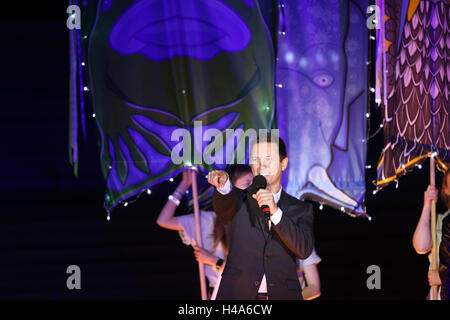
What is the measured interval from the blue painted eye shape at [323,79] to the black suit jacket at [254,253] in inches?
37.8

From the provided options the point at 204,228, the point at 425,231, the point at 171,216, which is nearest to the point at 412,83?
the point at 425,231

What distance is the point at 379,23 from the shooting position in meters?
2.85

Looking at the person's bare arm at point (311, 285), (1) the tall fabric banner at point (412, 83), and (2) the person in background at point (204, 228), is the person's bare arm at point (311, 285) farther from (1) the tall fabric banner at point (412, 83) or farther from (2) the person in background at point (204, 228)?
(1) the tall fabric banner at point (412, 83)

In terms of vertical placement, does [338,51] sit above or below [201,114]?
above

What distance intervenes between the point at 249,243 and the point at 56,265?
1519 millimetres

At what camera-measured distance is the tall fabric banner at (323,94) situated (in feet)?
9.80

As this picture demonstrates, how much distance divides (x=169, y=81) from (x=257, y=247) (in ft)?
3.35

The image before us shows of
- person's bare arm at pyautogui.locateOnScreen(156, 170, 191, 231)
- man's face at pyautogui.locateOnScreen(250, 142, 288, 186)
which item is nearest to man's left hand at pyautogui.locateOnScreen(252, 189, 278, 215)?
man's face at pyautogui.locateOnScreen(250, 142, 288, 186)

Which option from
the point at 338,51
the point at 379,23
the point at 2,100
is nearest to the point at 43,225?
the point at 2,100

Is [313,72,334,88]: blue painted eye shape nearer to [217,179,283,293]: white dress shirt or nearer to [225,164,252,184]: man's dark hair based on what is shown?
[225,164,252,184]: man's dark hair

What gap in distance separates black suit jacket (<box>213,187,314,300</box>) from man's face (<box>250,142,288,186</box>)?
0.13m

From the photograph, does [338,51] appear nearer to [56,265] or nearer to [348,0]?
[348,0]

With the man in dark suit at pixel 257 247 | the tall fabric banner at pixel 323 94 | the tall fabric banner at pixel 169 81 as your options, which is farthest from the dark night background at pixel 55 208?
the man in dark suit at pixel 257 247

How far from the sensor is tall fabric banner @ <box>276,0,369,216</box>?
2.99 metres
